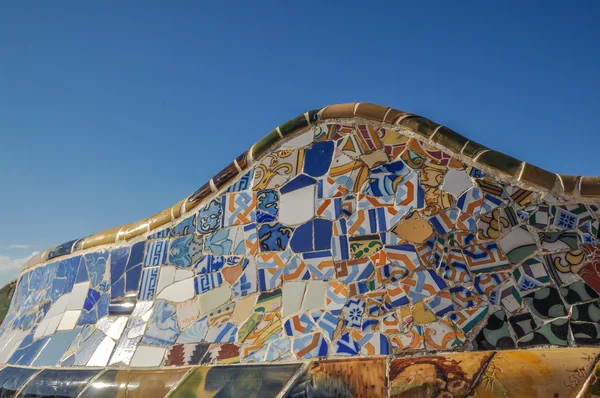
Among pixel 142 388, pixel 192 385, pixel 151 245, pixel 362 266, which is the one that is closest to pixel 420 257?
pixel 362 266

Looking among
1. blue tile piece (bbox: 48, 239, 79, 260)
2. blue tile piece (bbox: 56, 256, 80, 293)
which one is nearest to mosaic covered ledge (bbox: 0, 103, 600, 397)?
blue tile piece (bbox: 56, 256, 80, 293)

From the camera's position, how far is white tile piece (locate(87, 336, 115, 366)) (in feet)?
12.1

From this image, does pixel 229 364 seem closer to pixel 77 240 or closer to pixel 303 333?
pixel 303 333

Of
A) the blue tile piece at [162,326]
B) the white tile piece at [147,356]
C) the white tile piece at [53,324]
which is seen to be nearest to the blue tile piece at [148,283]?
the blue tile piece at [162,326]

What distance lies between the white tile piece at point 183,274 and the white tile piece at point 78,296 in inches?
40.2

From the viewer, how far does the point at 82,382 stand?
3.54m

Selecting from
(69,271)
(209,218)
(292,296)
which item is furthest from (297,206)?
(69,271)

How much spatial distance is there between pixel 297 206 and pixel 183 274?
0.89 metres

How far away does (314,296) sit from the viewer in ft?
10.2

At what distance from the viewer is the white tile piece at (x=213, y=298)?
11.3ft

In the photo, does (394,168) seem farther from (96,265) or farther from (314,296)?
(96,265)

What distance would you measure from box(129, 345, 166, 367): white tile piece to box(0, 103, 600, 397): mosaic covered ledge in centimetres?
1

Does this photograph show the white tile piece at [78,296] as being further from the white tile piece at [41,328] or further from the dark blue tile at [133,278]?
the dark blue tile at [133,278]

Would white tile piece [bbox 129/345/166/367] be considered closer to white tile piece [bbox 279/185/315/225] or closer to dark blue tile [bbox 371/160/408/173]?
white tile piece [bbox 279/185/315/225]
